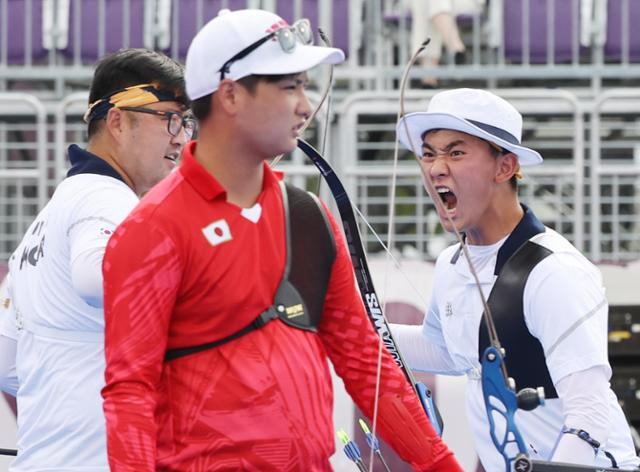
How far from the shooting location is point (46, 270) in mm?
3484

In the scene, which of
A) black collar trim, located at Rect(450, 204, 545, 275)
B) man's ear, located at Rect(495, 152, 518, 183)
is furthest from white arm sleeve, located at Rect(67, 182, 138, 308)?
man's ear, located at Rect(495, 152, 518, 183)

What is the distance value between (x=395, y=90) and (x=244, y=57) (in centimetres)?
580

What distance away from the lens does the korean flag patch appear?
9.05 ft

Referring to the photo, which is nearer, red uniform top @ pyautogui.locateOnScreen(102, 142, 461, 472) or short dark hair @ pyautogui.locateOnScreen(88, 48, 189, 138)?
red uniform top @ pyautogui.locateOnScreen(102, 142, 461, 472)

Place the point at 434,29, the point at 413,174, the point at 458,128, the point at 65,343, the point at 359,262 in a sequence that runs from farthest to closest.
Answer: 1. the point at 434,29
2. the point at 413,174
3. the point at 458,128
4. the point at 359,262
5. the point at 65,343

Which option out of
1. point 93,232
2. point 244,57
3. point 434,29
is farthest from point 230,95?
point 434,29

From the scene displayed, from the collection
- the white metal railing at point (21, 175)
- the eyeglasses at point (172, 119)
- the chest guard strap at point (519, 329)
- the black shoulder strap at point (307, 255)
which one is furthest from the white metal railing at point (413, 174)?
the black shoulder strap at point (307, 255)

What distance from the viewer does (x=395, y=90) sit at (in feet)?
28.1

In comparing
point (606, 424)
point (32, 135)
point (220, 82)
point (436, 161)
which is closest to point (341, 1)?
point (32, 135)

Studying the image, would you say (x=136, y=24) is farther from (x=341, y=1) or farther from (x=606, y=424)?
(x=606, y=424)

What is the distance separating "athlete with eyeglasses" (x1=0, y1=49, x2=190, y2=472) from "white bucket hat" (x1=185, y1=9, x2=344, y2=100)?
607 millimetres

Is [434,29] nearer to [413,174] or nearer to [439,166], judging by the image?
[413,174]

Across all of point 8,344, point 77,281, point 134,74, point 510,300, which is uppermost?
point 134,74

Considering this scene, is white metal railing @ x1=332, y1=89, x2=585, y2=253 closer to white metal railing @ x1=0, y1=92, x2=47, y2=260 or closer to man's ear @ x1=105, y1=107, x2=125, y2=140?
white metal railing @ x1=0, y1=92, x2=47, y2=260
